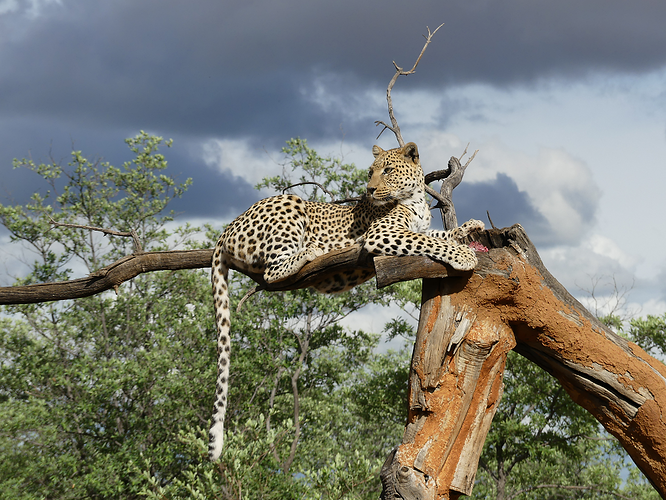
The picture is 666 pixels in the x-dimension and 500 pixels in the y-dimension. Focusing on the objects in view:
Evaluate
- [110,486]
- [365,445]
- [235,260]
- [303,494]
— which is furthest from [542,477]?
[235,260]

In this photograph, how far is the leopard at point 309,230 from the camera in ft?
19.3

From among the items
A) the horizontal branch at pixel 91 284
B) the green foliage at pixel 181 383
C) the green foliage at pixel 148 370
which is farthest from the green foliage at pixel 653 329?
the horizontal branch at pixel 91 284

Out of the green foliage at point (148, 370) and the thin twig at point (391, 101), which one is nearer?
the thin twig at point (391, 101)

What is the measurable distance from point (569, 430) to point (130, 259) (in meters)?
11.8

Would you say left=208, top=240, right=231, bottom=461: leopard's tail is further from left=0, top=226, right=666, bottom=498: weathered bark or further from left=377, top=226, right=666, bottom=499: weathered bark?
left=377, top=226, right=666, bottom=499: weathered bark

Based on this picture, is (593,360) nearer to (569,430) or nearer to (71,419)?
(569,430)

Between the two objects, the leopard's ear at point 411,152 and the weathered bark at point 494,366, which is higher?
the leopard's ear at point 411,152

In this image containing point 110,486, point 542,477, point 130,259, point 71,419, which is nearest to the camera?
point 130,259

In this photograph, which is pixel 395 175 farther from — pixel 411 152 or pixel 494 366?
pixel 494 366

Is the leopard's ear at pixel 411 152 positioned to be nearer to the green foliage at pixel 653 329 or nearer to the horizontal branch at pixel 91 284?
the horizontal branch at pixel 91 284

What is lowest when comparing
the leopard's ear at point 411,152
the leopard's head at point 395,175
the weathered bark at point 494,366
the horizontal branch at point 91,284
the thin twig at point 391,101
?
the weathered bark at point 494,366

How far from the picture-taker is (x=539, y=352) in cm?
585

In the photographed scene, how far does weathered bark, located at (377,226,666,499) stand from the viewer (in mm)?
5012

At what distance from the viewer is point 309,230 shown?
255 inches
